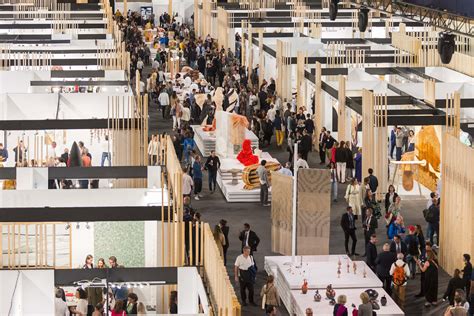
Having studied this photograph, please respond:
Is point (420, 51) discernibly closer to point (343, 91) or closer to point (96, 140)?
point (343, 91)

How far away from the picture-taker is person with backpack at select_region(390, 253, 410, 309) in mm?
21250

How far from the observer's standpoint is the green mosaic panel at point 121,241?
1995 cm

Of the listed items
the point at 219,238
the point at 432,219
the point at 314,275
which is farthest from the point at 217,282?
the point at 432,219

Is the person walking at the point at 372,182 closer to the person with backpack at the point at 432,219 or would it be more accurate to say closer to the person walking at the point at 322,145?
the person with backpack at the point at 432,219

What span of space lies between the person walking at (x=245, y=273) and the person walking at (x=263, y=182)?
7.18 metres

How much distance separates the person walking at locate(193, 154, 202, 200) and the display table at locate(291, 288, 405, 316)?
29.0 feet

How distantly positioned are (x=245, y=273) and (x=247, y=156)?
10.3 meters

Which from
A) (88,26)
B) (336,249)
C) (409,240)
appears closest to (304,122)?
(336,249)

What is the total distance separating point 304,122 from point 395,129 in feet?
10.7

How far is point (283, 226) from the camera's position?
80.6 ft

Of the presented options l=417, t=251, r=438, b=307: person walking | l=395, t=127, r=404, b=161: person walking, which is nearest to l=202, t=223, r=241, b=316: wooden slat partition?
l=417, t=251, r=438, b=307: person walking

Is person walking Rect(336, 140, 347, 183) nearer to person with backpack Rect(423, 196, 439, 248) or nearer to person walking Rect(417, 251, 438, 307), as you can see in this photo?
person with backpack Rect(423, 196, 439, 248)

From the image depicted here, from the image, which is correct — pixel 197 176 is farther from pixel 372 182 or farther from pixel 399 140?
pixel 399 140

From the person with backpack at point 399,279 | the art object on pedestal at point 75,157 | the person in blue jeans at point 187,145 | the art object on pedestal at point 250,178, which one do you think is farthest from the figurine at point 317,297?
the person in blue jeans at point 187,145
